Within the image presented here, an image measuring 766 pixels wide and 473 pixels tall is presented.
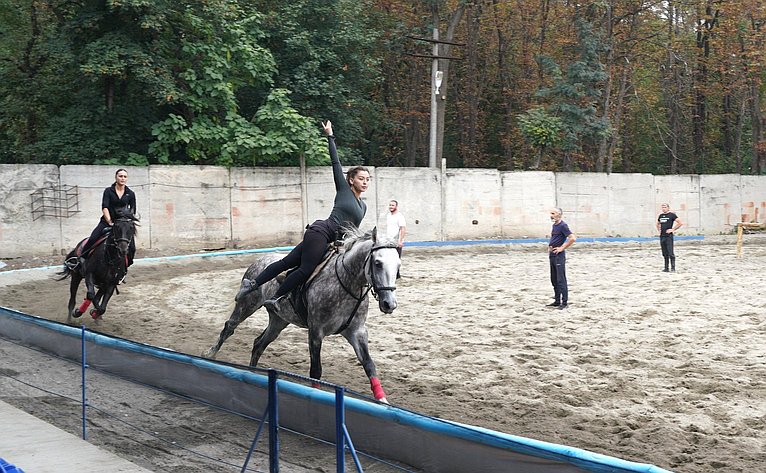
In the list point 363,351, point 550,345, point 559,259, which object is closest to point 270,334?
point 363,351

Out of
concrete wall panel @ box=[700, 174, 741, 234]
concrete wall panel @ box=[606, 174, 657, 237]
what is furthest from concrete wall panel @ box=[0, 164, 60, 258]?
concrete wall panel @ box=[700, 174, 741, 234]

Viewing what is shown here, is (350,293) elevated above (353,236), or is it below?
below

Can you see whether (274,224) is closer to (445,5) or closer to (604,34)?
(445,5)

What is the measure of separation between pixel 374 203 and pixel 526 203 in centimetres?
671

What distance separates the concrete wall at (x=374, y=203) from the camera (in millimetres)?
25578

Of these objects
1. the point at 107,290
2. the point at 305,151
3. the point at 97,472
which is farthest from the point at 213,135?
the point at 97,472

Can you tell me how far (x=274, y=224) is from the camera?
29422 millimetres

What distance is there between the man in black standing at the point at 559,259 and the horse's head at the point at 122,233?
25.0 ft

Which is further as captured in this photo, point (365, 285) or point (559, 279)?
point (559, 279)

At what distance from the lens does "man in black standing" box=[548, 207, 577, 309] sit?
16.4 meters

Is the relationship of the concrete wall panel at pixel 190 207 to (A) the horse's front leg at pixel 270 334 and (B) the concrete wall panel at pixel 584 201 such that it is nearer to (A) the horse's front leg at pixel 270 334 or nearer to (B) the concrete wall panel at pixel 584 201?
(B) the concrete wall panel at pixel 584 201

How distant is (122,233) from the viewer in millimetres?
13742

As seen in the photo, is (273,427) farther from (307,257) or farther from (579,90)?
(579,90)

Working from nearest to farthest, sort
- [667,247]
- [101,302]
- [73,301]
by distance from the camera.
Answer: [101,302] < [73,301] < [667,247]
